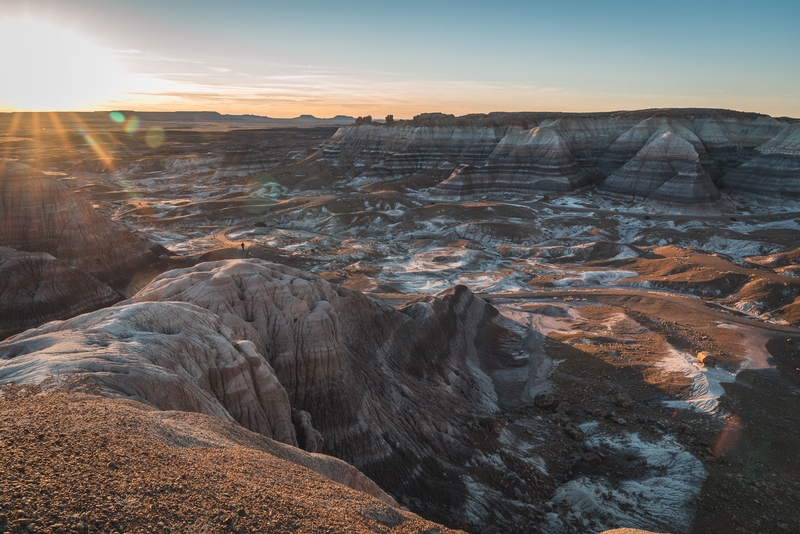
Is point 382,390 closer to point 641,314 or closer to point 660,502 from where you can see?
point 660,502

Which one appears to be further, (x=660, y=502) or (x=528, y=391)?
(x=528, y=391)

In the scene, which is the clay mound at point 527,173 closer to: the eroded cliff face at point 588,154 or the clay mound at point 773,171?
the eroded cliff face at point 588,154

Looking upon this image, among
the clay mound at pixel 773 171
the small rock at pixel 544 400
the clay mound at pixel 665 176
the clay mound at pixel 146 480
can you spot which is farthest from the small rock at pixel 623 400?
the clay mound at pixel 773 171

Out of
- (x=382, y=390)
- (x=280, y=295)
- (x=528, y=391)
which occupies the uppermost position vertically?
(x=280, y=295)

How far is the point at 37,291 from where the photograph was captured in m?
28.0

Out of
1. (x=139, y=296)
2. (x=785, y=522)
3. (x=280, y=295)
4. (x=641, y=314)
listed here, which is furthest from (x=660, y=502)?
(x=641, y=314)

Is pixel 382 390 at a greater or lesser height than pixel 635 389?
greater

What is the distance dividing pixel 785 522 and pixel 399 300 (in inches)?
1206

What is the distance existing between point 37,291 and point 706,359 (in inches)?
1659

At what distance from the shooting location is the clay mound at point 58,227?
108 ft

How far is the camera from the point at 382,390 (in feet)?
66.1

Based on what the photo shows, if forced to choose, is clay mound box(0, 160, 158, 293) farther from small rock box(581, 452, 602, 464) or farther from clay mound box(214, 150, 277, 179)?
clay mound box(214, 150, 277, 179)

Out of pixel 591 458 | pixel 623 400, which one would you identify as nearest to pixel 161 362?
pixel 591 458

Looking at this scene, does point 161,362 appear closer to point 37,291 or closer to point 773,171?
point 37,291
